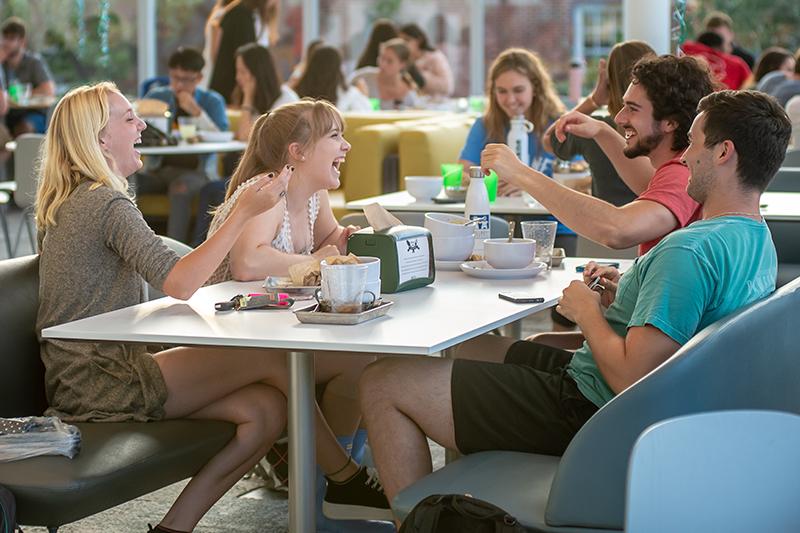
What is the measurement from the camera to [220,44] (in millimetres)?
8289

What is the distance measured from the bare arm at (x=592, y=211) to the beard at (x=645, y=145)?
0.15m

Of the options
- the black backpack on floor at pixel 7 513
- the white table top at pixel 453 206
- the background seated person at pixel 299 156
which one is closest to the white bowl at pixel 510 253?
the background seated person at pixel 299 156

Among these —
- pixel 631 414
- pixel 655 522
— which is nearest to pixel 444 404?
pixel 631 414

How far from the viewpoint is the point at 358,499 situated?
290cm

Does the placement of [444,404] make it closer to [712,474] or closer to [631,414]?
[631,414]

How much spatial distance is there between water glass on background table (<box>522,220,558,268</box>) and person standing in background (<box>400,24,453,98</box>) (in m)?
6.77

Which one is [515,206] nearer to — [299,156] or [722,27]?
[299,156]

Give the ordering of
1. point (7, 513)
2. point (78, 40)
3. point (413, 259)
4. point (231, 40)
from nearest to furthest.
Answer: point (7, 513) → point (413, 259) → point (231, 40) → point (78, 40)

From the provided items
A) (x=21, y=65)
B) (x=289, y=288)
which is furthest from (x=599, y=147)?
(x=21, y=65)

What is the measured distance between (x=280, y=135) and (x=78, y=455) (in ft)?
3.74

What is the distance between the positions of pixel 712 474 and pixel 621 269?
127 cm

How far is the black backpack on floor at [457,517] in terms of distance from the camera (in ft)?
6.50

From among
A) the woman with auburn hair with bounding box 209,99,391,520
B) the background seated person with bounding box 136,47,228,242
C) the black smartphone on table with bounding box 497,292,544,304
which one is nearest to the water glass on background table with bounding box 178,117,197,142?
the background seated person with bounding box 136,47,228,242

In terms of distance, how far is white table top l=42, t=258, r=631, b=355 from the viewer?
2.19 meters
